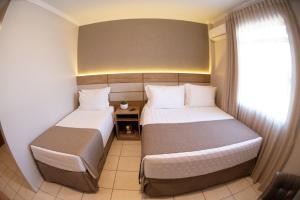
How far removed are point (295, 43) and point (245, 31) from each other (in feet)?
2.23

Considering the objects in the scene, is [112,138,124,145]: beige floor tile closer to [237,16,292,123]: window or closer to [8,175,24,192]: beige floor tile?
[8,175,24,192]: beige floor tile

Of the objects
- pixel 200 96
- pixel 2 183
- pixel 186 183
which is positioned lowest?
pixel 2 183

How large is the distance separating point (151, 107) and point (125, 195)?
1.34 m

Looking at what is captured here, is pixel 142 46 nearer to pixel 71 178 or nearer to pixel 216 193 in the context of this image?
pixel 71 178

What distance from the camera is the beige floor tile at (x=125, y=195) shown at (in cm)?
142

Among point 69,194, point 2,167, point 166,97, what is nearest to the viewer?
point 69,194

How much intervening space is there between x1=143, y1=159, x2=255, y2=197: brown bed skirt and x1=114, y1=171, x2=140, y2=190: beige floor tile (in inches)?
9.6

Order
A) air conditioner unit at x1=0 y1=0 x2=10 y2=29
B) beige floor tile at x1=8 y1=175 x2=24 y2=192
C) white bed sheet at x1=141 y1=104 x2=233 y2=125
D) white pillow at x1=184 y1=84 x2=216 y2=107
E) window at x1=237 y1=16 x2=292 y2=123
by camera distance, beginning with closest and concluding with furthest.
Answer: air conditioner unit at x1=0 y1=0 x2=10 y2=29 < window at x1=237 y1=16 x2=292 y2=123 < beige floor tile at x1=8 y1=175 x2=24 y2=192 < white bed sheet at x1=141 y1=104 x2=233 y2=125 < white pillow at x1=184 y1=84 x2=216 y2=107

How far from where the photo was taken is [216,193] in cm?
145

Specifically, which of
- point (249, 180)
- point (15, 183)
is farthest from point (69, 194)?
point (249, 180)

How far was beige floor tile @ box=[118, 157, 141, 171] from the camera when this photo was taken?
1811mm

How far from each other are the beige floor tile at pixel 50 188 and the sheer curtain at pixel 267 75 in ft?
7.85

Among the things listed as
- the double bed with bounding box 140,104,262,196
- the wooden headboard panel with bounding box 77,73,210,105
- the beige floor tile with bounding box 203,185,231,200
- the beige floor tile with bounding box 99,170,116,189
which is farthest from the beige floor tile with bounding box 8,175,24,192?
the beige floor tile with bounding box 203,185,231,200

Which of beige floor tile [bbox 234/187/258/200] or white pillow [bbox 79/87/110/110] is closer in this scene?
beige floor tile [bbox 234/187/258/200]
